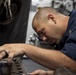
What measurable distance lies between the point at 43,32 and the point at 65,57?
29 centimetres

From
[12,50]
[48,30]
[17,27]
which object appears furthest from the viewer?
[17,27]

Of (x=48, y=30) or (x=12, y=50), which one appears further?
(x=48, y=30)

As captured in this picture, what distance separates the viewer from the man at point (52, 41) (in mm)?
1070

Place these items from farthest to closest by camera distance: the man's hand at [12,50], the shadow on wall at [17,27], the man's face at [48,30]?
the shadow on wall at [17,27] < the man's face at [48,30] < the man's hand at [12,50]

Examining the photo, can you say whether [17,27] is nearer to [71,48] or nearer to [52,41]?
[52,41]

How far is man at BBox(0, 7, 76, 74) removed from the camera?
1070mm

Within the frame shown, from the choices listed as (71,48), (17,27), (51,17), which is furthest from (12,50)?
(17,27)

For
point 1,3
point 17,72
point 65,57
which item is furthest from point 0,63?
point 1,3

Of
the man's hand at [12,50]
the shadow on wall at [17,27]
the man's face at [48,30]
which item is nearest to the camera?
the man's hand at [12,50]

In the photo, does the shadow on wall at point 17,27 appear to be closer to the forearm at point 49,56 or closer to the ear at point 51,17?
the ear at point 51,17

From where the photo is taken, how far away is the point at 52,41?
1.40 m

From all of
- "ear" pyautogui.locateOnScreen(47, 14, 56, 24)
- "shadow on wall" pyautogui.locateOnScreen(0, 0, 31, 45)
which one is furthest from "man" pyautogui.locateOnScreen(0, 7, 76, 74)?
"shadow on wall" pyautogui.locateOnScreen(0, 0, 31, 45)

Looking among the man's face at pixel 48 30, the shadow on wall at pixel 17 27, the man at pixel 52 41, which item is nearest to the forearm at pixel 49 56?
the man at pixel 52 41

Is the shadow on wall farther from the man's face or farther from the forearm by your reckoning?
the forearm
